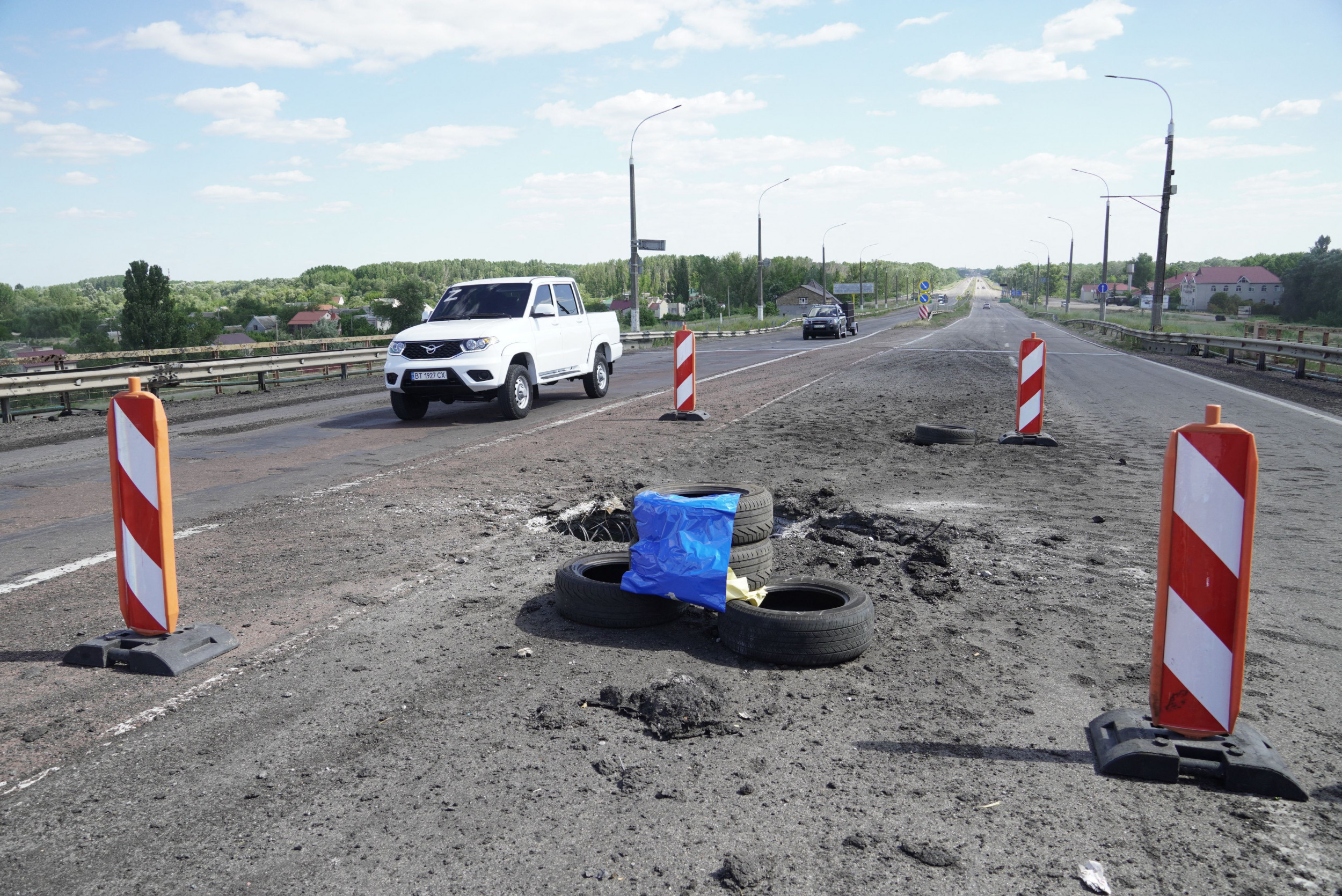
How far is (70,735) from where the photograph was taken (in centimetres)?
332

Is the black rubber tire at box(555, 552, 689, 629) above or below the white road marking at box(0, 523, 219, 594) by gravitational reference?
above

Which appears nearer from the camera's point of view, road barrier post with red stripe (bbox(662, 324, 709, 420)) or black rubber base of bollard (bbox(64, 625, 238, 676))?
black rubber base of bollard (bbox(64, 625, 238, 676))

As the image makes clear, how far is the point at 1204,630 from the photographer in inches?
121

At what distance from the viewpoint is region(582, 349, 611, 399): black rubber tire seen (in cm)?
1545

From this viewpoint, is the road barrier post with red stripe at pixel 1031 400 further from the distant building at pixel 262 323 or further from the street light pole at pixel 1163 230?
the distant building at pixel 262 323

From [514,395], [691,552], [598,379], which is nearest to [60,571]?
[691,552]

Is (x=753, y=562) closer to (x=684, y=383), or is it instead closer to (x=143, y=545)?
(x=143, y=545)

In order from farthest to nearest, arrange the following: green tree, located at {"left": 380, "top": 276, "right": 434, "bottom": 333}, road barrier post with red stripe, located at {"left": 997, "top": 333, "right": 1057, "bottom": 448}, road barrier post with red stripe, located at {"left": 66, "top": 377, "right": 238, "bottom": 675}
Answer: green tree, located at {"left": 380, "top": 276, "right": 434, "bottom": 333}
road barrier post with red stripe, located at {"left": 997, "top": 333, "right": 1057, "bottom": 448}
road barrier post with red stripe, located at {"left": 66, "top": 377, "right": 238, "bottom": 675}

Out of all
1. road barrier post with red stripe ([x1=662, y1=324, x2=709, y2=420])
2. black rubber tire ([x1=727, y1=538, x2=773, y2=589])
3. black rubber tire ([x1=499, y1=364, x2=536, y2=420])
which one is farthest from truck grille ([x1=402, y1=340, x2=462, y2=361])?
black rubber tire ([x1=727, y1=538, x2=773, y2=589])

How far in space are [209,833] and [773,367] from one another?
864 inches

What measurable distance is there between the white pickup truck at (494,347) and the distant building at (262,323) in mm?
142256

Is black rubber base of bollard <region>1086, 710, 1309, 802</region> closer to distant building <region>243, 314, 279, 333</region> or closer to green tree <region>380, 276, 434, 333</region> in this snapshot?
green tree <region>380, 276, 434, 333</region>

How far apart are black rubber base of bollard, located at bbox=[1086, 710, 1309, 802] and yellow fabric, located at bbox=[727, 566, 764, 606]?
1.72 m

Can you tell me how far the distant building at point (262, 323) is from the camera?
475 ft
